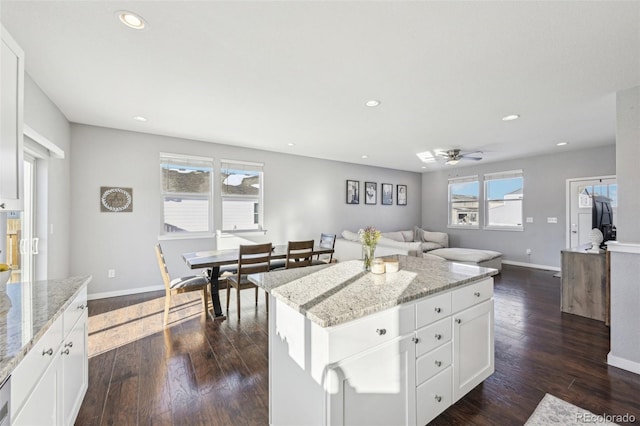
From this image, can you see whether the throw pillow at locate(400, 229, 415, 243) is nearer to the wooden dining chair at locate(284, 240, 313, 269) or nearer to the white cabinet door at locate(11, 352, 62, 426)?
the wooden dining chair at locate(284, 240, 313, 269)

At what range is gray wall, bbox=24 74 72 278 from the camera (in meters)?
2.65

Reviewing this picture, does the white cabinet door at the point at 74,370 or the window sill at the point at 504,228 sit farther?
the window sill at the point at 504,228

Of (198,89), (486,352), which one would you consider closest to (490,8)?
(486,352)

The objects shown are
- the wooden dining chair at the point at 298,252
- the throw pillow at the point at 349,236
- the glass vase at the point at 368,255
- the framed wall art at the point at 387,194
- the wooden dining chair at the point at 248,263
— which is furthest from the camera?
the framed wall art at the point at 387,194

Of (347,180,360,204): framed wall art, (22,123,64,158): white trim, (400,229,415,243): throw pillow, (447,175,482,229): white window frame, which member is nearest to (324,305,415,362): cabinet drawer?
(22,123,64,158): white trim

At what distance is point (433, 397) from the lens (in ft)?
5.33

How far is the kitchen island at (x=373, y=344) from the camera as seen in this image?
1.25 metres

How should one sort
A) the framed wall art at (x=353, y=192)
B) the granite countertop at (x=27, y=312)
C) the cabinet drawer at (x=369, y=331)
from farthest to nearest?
1. the framed wall art at (x=353, y=192)
2. the cabinet drawer at (x=369, y=331)
3. the granite countertop at (x=27, y=312)

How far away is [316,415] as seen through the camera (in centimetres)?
127

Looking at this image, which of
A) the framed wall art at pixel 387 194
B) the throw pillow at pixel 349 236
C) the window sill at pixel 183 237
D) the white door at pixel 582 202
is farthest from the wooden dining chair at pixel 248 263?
the white door at pixel 582 202

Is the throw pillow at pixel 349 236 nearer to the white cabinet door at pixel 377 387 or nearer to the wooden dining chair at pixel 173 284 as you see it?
the wooden dining chair at pixel 173 284

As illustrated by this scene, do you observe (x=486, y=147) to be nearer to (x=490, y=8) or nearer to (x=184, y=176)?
(x=490, y=8)

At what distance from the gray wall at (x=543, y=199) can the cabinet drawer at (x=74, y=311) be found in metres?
7.74

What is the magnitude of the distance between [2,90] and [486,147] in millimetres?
6086
